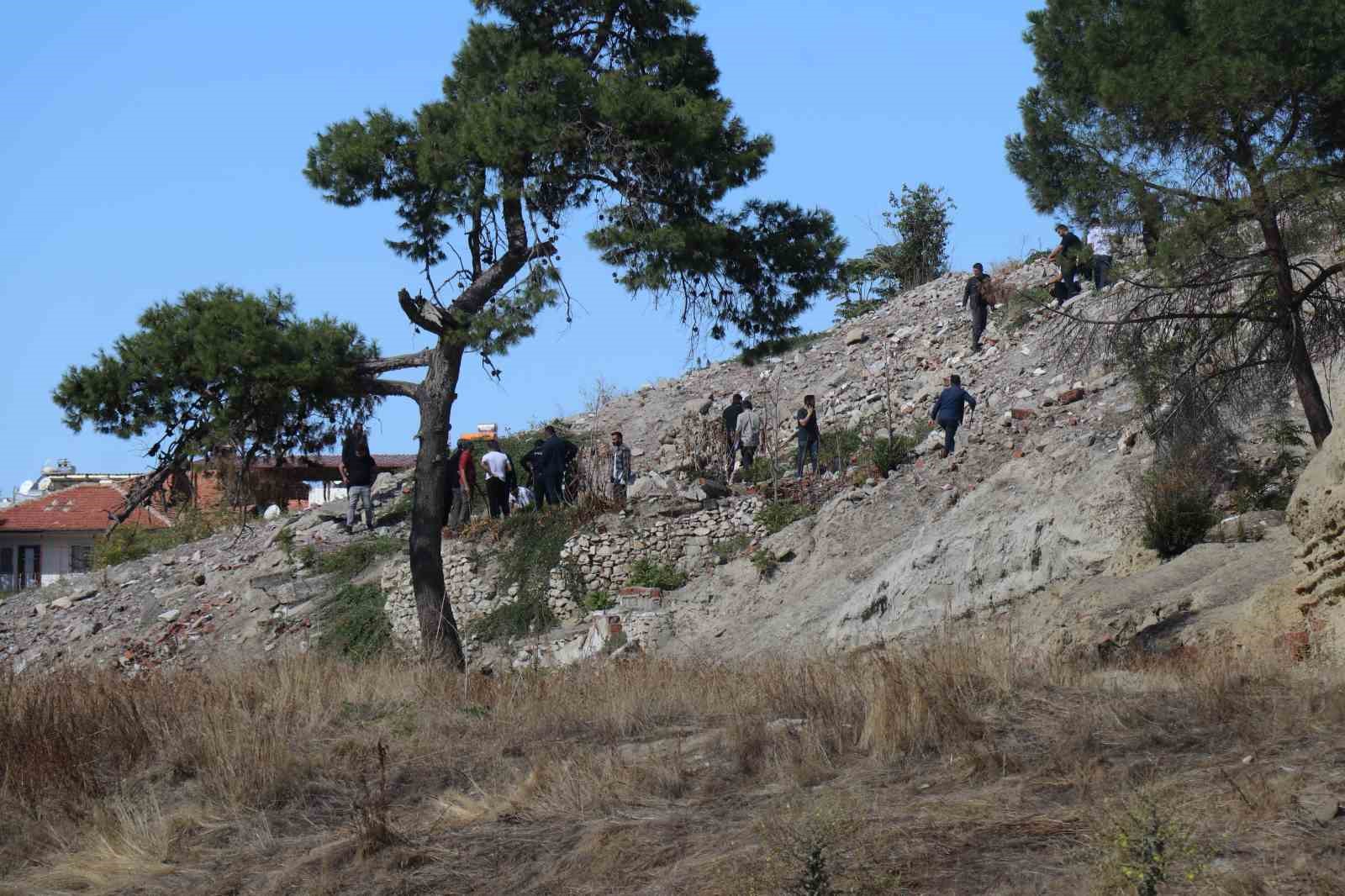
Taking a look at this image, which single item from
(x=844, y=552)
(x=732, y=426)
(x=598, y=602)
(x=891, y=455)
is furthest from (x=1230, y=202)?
(x=732, y=426)

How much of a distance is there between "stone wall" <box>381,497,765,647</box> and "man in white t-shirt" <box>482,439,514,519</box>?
1.43m

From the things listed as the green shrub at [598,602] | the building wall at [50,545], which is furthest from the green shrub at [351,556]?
the building wall at [50,545]

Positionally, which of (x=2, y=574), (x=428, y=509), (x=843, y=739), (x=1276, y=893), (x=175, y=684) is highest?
(x=2, y=574)

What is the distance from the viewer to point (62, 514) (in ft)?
161

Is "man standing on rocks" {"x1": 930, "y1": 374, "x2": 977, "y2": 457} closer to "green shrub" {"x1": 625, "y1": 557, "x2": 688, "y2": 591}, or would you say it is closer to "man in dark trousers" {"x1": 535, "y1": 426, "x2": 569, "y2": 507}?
"green shrub" {"x1": 625, "y1": 557, "x2": 688, "y2": 591}

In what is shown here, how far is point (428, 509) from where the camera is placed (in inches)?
518

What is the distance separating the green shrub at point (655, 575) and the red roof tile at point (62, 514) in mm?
31078

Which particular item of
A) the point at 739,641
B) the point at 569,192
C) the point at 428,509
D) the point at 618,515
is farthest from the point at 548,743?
the point at 618,515

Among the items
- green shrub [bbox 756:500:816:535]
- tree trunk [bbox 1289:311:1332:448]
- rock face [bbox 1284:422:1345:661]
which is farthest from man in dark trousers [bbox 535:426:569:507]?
rock face [bbox 1284:422:1345:661]

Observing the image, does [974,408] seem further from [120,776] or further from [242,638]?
[120,776]

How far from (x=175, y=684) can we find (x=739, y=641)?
9.96 metres

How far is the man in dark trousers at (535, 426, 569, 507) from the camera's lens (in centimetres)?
2342

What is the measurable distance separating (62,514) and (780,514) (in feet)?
119

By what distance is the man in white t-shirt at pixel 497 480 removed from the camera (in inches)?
939
